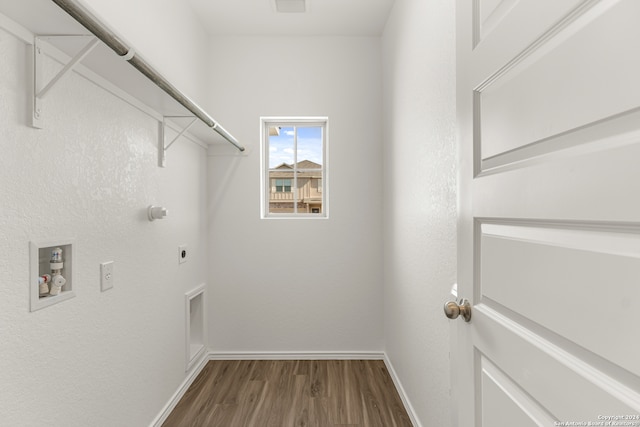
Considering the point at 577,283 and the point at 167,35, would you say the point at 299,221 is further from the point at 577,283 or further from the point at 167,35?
the point at 577,283

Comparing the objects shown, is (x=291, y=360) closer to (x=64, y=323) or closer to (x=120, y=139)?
(x=64, y=323)

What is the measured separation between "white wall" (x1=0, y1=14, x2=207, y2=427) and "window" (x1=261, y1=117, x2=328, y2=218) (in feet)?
3.24

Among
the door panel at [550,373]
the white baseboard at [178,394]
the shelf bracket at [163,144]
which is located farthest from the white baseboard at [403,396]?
the shelf bracket at [163,144]

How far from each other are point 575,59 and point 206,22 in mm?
2711

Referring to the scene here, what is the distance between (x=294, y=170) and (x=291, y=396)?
5.68 ft

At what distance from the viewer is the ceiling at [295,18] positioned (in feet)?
7.79

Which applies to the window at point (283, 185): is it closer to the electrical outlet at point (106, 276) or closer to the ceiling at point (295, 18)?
the ceiling at point (295, 18)

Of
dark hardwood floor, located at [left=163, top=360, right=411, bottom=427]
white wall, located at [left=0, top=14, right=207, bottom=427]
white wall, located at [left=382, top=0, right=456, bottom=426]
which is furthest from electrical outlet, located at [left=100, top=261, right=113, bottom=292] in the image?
white wall, located at [left=382, top=0, right=456, bottom=426]

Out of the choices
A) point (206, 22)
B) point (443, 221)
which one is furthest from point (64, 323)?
point (206, 22)

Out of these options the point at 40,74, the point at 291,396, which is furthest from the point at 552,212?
the point at 291,396

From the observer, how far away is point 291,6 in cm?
238

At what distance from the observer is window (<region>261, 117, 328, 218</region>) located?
9.73 feet

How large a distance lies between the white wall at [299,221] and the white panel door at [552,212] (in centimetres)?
192

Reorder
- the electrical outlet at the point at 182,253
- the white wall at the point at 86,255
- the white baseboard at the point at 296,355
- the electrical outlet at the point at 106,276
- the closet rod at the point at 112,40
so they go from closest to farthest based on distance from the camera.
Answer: the closet rod at the point at 112,40
the white wall at the point at 86,255
the electrical outlet at the point at 106,276
the electrical outlet at the point at 182,253
the white baseboard at the point at 296,355
